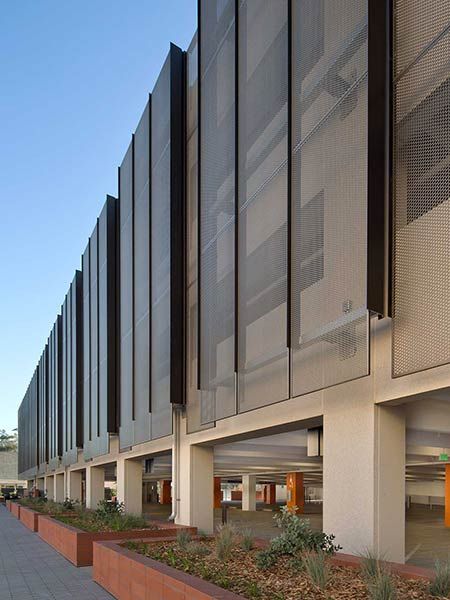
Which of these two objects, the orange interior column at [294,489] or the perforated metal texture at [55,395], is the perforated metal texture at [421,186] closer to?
the orange interior column at [294,489]

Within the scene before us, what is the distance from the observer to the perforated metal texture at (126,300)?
27.6m

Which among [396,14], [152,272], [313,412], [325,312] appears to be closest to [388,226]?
[325,312]

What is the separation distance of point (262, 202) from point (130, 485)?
1820cm

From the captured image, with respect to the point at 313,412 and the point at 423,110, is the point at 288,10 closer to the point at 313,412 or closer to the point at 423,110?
the point at 423,110

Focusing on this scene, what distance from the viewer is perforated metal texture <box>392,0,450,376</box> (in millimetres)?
9266

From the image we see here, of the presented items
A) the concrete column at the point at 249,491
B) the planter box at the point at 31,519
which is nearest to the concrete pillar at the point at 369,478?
the planter box at the point at 31,519

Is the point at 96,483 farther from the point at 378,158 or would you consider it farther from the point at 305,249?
the point at 378,158

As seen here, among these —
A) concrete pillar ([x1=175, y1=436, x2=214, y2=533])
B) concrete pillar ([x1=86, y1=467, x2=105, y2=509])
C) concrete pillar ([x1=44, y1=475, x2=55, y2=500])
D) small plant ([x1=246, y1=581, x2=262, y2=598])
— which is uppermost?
small plant ([x1=246, y1=581, x2=262, y2=598])

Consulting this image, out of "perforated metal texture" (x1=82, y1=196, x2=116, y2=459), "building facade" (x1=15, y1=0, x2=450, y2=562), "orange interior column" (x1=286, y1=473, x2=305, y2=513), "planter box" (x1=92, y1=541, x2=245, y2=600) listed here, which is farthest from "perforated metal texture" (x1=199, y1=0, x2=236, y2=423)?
"orange interior column" (x1=286, y1=473, x2=305, y2=513)

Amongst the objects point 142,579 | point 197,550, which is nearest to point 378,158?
point 142,579

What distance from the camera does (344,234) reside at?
1129 centimetres

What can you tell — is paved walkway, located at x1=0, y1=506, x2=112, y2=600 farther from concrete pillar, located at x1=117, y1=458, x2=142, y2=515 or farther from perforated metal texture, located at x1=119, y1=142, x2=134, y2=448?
perforated metal texture, located at x1=119, y1=142, x2=134, y2=448

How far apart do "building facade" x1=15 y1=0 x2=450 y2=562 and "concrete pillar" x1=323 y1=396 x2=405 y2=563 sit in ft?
0.11

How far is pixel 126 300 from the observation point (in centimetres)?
2886
